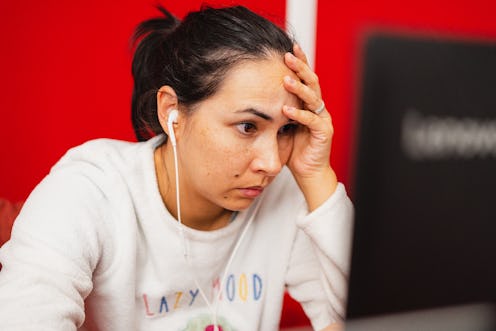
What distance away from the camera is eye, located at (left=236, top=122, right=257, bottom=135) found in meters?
1.03

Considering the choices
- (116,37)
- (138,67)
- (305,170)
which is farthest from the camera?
(116,37)

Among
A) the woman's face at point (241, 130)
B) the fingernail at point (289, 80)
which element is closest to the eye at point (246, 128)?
the woman's face at point (241, 130)

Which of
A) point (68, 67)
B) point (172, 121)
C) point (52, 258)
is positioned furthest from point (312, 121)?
point (68, 67)

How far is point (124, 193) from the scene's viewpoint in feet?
3.61

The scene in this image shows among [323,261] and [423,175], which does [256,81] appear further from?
[423,175]

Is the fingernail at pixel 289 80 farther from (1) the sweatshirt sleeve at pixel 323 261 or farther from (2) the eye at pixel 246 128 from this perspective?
(1) the sweatshirt sleeve at pixel 323 261

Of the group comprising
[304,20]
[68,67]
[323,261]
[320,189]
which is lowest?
[323,261]

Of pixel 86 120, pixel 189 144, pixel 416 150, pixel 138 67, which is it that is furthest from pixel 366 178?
pixel 86 120

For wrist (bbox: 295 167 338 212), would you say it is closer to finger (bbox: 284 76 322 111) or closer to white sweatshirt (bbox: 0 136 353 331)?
white sweatshirt (bbox: 0 136 353 331)

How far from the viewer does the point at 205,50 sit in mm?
1096

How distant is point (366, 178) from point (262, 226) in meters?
0.93

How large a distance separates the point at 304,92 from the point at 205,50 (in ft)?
0.71

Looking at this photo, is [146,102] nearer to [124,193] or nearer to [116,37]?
[124,193]

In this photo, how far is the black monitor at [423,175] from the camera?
0.40m
